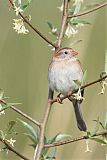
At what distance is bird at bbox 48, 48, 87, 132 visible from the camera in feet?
6.68

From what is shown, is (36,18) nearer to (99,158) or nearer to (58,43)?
(99,158)

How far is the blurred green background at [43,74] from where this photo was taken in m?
2.64

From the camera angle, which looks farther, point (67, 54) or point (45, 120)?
point (67, 54)

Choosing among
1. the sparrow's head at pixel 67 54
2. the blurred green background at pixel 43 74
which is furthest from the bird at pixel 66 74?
the blurred green background at pixel 43 74

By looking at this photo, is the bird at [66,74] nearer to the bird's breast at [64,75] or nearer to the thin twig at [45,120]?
the bird's breast at [64,75]

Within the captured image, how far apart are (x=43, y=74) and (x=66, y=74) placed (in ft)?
2.26

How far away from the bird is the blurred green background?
41 centimetres

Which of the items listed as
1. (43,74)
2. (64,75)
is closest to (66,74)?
(64,75)

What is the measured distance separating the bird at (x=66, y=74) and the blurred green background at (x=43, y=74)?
16.0 inches

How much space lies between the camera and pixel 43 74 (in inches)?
110

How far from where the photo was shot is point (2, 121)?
275 centimetres

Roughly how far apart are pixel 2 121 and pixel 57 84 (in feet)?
2.70

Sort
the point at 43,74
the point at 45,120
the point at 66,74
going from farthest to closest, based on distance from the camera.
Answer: the point at 43,74, the point at 66,74, the point at 45,120

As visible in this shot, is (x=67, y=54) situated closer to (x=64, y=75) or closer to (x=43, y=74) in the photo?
(x=64, y=75)
